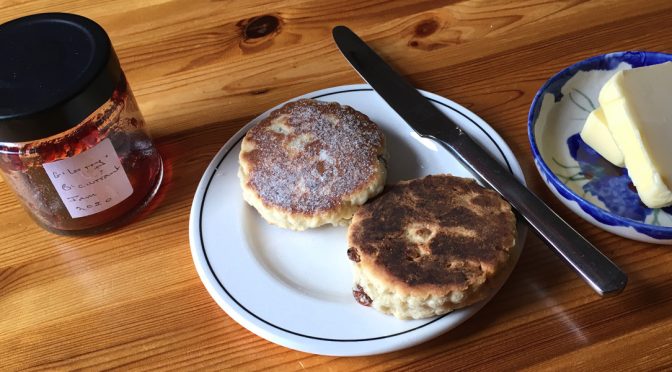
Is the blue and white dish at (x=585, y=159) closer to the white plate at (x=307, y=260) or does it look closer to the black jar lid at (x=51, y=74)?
the white plate at (x=307, y=260)

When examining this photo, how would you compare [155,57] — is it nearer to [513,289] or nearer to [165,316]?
[165,316]

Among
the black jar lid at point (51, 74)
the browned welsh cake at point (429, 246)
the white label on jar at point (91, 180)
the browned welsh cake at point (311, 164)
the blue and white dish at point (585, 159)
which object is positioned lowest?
the blue and white dish at point (585, 159)

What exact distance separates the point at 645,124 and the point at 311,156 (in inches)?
19.3

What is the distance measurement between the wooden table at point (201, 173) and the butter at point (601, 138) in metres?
0.11

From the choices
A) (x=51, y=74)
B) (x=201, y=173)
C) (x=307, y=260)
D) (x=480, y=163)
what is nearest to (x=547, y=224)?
(x=480, y=163)

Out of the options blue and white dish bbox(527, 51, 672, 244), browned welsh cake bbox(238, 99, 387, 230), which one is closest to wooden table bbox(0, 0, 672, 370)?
blue and white dish bbox(527, 51, 672, 244)

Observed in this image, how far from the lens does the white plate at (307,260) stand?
2.78 feet

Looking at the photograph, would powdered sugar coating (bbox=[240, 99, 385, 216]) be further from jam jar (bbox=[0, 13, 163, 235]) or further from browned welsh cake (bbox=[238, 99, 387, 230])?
jam jar (bbox=[0, 13, 163, 235])

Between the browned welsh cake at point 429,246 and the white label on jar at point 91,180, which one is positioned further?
the white label on jar at point 91,180

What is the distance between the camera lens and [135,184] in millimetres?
1059

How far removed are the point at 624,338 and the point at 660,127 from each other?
0.32 meters

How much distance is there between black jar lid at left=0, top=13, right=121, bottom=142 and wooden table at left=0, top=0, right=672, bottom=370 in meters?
0.24

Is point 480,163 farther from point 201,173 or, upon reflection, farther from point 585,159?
point 201,173

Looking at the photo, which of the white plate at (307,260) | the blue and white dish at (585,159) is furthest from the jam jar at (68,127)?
the blue and white dish at (585,159)
